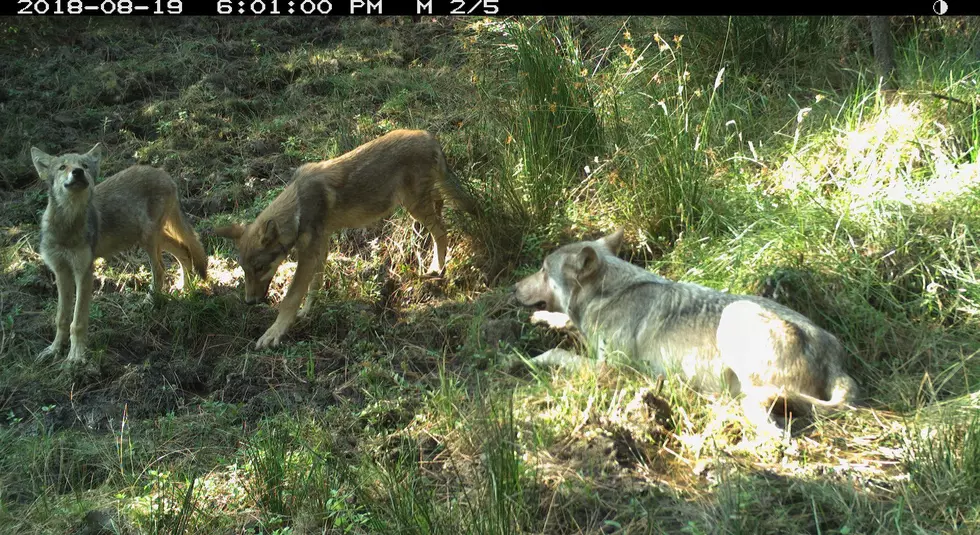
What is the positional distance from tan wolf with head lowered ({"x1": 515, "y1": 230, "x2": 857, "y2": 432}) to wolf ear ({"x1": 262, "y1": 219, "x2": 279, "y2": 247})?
7.24ft

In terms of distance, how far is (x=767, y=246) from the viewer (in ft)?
19.6

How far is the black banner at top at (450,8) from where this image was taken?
8.82 meters

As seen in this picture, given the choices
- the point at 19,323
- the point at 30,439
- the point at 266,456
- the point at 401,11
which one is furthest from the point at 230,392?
the point at 401,11

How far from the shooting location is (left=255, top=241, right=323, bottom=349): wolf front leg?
22.4 ft

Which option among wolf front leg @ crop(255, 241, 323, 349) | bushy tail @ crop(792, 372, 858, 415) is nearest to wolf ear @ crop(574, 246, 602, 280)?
bushy tail @ crop(792, 372, 858, 415)

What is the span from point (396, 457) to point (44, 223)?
156 inches

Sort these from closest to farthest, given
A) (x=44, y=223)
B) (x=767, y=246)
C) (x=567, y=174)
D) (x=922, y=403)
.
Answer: (x=922, y=403), (x=767, y=246), (x=44, y=223), (x=567, y=174)

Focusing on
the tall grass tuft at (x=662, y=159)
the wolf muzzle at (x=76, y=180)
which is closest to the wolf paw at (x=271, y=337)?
the wolf muzzle at (x=76, y=180)

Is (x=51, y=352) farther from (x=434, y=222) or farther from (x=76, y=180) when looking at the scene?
(x=434, y=222)

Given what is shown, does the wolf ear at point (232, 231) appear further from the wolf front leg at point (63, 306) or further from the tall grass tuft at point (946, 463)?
the tall grass tuft at point (946, 463)

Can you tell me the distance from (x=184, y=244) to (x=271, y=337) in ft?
5.59

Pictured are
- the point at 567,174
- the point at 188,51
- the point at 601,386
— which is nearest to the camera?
the point at 601,386

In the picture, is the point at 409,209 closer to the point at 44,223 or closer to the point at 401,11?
the point at 44,223

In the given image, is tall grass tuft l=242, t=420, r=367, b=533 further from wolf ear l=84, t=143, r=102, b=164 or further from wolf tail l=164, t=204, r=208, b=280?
wolf ear l=84, t=143, r=102, b=164
